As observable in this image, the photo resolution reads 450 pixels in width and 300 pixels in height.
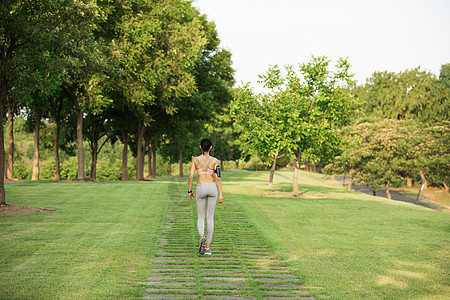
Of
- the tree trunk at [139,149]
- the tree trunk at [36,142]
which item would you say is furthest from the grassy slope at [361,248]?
the tree trunk at [36,142]

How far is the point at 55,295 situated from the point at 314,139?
17658 mm

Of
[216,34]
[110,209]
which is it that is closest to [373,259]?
[110,209]

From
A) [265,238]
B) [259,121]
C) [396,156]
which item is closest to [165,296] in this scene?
[265,238]

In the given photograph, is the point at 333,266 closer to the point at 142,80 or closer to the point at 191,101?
the point at 142,80

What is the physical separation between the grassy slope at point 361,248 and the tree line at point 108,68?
9.10 m

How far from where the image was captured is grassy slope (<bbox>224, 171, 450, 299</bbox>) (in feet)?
22.2

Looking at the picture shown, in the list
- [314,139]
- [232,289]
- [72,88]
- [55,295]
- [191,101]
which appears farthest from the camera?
[191,101]

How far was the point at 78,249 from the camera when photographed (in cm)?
862

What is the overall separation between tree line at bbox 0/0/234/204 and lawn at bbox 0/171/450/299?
13.4ft

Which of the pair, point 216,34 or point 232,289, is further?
point 216,34

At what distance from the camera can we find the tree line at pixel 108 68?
13742mm

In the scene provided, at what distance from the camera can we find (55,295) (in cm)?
567

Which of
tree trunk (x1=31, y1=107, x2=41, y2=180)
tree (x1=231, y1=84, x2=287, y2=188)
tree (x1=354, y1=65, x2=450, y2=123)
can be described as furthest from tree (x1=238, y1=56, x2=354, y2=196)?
tree (x1=354, y1=65, x2=450, y2=123)

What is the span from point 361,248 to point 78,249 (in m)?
6.53
